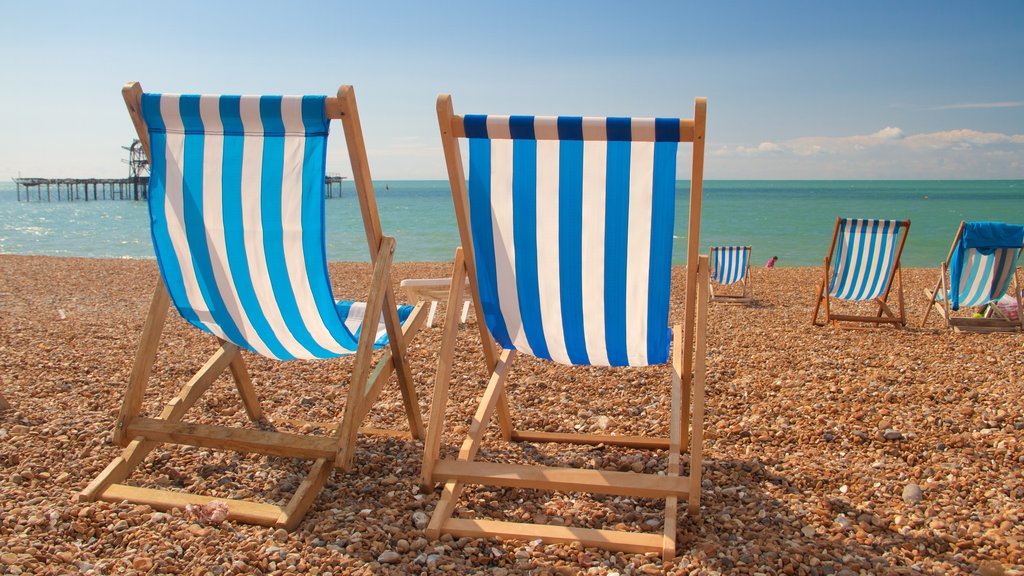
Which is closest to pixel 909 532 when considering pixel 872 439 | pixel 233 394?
pixel 872 439

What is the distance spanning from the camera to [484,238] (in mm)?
2381

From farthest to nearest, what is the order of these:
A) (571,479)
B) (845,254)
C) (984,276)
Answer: (845,254)
(984,276)
(571,479)

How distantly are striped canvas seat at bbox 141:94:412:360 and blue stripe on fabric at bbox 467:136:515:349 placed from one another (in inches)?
18.6

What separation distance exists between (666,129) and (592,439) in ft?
4.56

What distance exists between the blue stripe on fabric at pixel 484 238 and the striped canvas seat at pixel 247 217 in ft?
1.55

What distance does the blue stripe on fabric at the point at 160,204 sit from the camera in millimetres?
2291

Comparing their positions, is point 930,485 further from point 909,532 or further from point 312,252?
point 312,252

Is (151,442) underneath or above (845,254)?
underneath

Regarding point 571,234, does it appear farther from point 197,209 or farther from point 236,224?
point 197,209

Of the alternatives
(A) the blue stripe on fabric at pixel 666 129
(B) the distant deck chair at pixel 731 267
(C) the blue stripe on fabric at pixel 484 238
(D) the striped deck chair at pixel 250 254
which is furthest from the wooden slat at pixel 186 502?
(B) the distant deck chair at pixel 731 267

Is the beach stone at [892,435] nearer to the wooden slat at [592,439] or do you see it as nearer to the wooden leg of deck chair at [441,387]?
the wooden slat at [592,439]

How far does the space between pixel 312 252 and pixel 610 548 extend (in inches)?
51.4

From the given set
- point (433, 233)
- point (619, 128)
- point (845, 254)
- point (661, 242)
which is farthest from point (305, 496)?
point (433, 233)

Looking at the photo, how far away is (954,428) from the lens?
9.42ft
